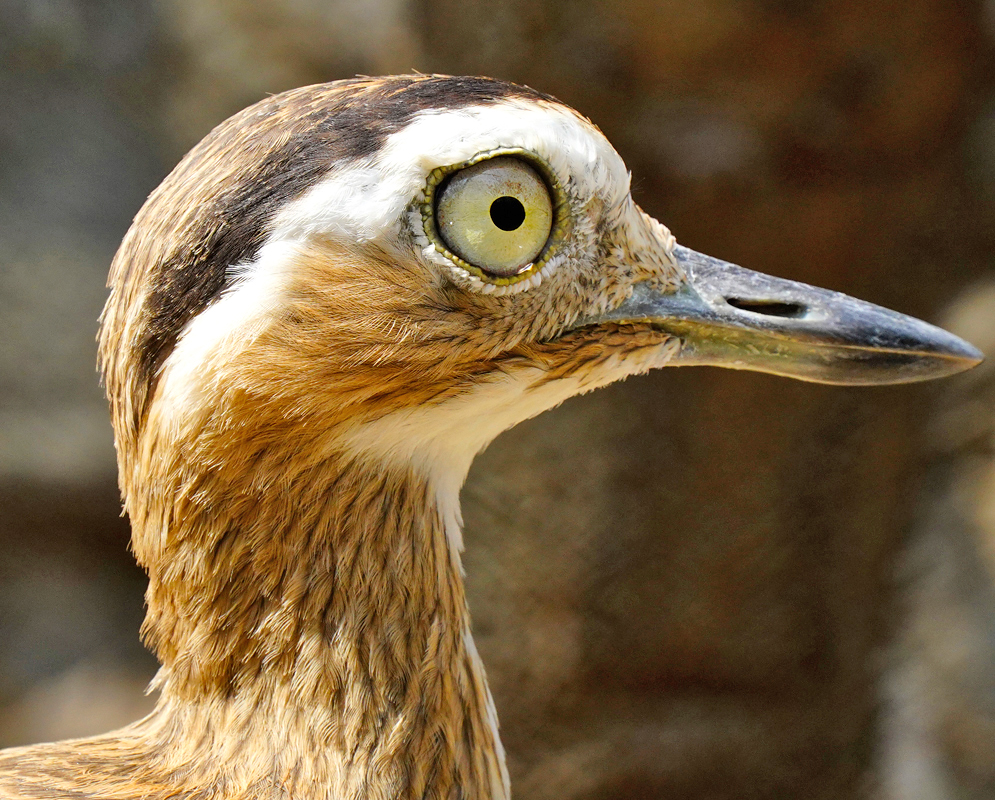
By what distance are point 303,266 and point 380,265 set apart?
0.30 ft

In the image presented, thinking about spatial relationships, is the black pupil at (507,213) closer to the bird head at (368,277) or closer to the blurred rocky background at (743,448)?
the bird head at (368,277)

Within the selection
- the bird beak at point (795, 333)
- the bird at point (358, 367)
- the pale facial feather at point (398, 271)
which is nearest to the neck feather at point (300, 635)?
the bird at point (358, 367)

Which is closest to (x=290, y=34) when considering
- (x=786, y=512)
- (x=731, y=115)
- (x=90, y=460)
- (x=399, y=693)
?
(x=731, y=115)

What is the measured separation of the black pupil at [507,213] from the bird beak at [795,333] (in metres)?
0.23

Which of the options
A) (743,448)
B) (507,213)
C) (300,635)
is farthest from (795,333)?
(743,448)

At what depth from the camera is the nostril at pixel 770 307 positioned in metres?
1.35

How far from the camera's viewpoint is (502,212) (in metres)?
1.15

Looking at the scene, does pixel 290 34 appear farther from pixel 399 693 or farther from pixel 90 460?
pixel 399 693

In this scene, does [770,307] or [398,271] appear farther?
[770,307]

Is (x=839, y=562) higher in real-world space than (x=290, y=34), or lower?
lower

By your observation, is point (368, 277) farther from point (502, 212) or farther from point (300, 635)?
point (300, 635)

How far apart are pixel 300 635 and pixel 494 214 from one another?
605 mm

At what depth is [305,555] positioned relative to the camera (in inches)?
48.6

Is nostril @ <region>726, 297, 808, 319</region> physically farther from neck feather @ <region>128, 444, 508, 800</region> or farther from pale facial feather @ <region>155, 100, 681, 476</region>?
neck feather @ <region>128, 444, 508, 800</region>
